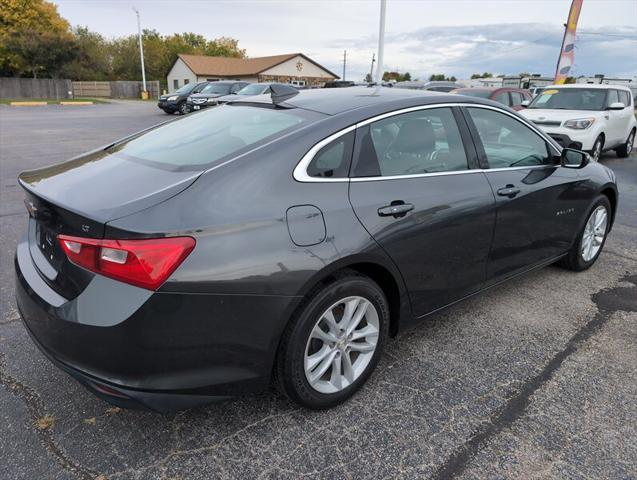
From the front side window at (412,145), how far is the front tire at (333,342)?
0.64 metres

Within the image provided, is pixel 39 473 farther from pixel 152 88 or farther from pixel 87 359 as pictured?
pixel 152 88

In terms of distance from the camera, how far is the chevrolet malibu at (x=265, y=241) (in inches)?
77.3

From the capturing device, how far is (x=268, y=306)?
2.14 m

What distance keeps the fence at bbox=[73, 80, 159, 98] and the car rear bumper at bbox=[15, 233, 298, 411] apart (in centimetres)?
5582

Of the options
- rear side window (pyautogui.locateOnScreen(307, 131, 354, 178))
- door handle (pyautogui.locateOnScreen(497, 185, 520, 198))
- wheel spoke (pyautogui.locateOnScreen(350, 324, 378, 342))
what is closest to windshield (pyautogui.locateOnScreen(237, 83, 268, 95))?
door handle (pyautogui.locateOnScreen(497, 185, 520, 198))

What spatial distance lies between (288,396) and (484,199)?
1.76m

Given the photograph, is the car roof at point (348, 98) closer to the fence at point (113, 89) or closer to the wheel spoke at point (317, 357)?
the wheel spoke at point (317, 357)

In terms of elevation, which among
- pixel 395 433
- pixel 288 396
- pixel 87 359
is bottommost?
pixel 395 433

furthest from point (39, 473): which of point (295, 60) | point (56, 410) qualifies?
point (295, 60)

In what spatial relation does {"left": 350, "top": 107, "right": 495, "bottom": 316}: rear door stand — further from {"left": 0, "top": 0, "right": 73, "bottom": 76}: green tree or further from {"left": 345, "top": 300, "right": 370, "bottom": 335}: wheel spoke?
{"left": 0, "top": 0, "right": 73, "bottom": 76}: green tree

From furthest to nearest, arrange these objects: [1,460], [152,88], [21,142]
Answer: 1. [152,88]
2. [21,142]
3. [1,460]

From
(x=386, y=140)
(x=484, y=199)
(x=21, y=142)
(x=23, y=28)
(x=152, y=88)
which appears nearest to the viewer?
(x=386, y=140)

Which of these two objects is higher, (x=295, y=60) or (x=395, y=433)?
(x=295, y=60)

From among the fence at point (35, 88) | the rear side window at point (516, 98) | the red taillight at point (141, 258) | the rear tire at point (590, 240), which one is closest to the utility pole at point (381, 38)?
the rear side window at point (516, 98)
